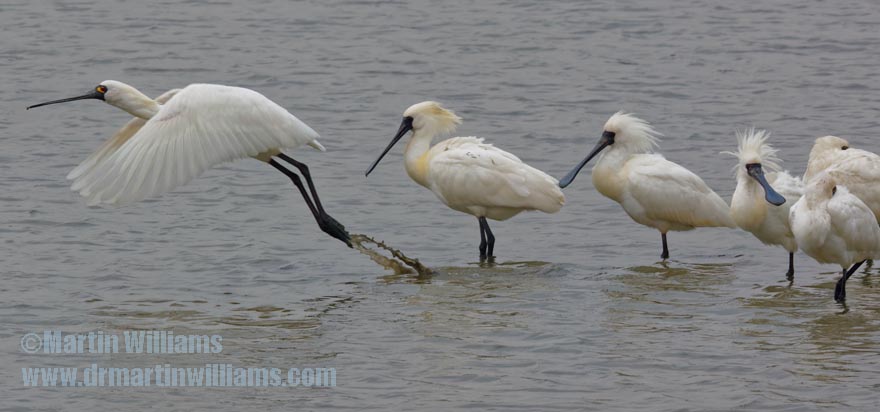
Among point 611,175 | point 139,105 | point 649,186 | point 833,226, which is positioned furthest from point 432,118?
point 833,226

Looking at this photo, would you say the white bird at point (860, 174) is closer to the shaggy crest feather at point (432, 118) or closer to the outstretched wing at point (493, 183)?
the outstretched wing at point (493, 183)

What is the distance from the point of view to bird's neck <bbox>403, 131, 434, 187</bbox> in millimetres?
11654

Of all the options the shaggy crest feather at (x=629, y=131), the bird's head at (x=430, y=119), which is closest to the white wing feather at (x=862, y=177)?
the shaggy crest feather at (x=629, y=131)

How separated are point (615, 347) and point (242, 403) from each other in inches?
86.4

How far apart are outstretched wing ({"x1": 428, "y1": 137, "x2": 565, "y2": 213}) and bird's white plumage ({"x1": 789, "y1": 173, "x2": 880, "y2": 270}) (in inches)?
88.0

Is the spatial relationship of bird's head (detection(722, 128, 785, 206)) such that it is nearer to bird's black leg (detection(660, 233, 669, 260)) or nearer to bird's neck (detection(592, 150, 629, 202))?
bird's black leg (detection(660, 233, 669, 260))

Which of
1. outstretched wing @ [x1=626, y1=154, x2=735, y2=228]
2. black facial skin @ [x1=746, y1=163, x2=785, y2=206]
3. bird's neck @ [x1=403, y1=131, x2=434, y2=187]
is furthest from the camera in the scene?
bird's neck @ [x1=403, y1=131, x2=434, y2=187]

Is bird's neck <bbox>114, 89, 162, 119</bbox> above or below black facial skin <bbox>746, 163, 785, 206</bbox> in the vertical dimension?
above

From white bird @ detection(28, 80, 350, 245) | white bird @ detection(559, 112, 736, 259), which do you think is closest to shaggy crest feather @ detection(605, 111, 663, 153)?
white bird @ detection(559, 112, 736, 259)

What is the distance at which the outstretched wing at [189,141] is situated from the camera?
9.02 m

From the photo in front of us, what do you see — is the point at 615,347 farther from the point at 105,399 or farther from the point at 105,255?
the point at 105,255

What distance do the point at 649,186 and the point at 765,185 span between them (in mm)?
1150

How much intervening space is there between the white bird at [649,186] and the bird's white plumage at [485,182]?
0.46 meters

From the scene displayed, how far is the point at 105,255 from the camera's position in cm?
1096
